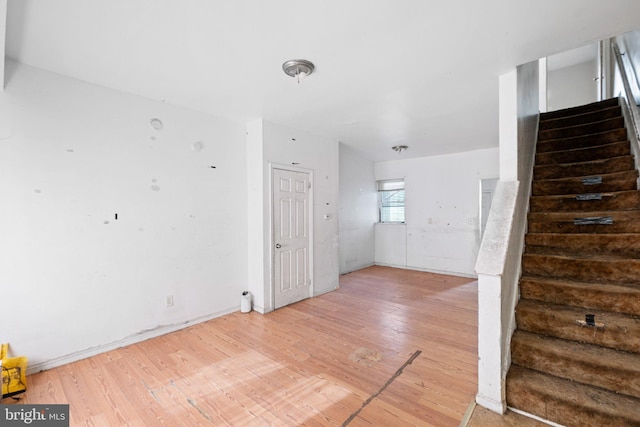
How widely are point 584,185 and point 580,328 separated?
1.65 metres

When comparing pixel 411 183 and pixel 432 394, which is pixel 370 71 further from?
pixel 411 183

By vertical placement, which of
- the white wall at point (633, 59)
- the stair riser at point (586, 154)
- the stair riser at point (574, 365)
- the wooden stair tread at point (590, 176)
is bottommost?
the stair riser at point (574, 365)

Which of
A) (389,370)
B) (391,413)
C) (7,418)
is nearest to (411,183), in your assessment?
(389,370)

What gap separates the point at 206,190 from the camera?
135 inches

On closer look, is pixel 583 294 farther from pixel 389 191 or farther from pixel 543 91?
pixel 389 191

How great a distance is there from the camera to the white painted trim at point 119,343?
2.37m

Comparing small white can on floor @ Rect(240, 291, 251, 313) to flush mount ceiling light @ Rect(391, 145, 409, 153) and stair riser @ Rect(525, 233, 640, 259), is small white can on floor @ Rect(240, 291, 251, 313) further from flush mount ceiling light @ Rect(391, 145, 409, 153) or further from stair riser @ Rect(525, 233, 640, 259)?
flush mount ceiling light @ Rect(391, 145, 409, 153)

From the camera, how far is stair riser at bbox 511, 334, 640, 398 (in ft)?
5.48

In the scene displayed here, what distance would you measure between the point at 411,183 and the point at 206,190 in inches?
176

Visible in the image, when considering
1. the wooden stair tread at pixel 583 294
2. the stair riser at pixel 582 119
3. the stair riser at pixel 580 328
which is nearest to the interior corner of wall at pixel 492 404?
the stair riser at pixel 580 328

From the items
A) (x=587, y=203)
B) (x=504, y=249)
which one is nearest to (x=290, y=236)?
(x=504, y=249)

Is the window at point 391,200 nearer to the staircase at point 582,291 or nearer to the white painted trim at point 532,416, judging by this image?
the staircase at point 582,291

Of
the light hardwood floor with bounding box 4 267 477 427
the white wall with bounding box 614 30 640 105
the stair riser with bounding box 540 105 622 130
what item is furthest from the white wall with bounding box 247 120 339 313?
the white wall with bounding box 614 30 640 105

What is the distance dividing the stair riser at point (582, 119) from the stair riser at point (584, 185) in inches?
49.3
